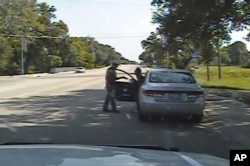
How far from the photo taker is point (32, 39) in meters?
95.8

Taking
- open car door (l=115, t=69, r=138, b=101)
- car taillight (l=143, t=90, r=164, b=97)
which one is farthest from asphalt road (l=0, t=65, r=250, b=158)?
car taillight (l=143, t=90, r=164, b=97)

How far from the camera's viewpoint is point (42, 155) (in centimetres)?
402

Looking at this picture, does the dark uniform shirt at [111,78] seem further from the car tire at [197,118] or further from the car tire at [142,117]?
the car tire at [197,118]

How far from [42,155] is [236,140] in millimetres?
8229

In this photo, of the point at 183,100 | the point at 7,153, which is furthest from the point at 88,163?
the point at 183,100

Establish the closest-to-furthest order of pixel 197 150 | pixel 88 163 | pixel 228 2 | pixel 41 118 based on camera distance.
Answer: pixel 88 163 < pixel 197 150 < pixel 41 118 < pixel 228 2

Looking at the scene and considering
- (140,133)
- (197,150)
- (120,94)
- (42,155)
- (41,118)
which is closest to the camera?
(42,155)

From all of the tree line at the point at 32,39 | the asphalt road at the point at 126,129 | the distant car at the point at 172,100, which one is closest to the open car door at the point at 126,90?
the asphalt road at the point at 126,129

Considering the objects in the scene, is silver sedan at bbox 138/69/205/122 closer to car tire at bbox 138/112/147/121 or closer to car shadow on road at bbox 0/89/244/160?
car tire at bbox 138/112/147/121

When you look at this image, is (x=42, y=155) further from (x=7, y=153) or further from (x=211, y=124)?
(x=211, y=124)

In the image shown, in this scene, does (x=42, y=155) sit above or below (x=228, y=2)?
below

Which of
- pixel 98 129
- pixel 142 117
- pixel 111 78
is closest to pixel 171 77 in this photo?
pixel 142 117

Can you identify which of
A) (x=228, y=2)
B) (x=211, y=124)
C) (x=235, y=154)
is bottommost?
(x=211, y=124)

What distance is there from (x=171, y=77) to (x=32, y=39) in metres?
82.7
